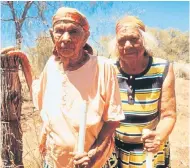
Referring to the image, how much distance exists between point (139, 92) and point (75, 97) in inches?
21.6

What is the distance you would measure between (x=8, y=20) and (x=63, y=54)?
4692 mm

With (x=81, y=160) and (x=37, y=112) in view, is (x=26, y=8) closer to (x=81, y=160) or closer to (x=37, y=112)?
(x=37, y=112)

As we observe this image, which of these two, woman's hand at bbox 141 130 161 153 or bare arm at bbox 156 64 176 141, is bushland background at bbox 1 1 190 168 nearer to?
bare arm at bbox 156 64 176 141

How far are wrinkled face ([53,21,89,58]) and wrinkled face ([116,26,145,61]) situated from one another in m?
0.39

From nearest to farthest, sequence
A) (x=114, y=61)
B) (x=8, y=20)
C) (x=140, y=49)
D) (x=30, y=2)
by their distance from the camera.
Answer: (x=140, y=49) < (x=114, y=61) < (x=8, y=20) < (x=30, y=2)

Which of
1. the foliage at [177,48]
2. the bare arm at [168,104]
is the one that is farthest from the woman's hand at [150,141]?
the foliage at [177,48]

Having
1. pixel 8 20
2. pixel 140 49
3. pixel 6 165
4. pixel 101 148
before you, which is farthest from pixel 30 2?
pixel 101 148

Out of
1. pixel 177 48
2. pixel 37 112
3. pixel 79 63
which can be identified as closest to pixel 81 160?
pixel 79 63

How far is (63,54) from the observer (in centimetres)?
183

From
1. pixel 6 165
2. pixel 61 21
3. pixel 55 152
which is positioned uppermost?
pixel 61 21

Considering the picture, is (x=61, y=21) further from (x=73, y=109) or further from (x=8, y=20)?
(x=8, y=20)

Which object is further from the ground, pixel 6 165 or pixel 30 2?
pixel 30 2

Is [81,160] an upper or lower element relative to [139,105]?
lower

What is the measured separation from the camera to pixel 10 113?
8.70 ft
